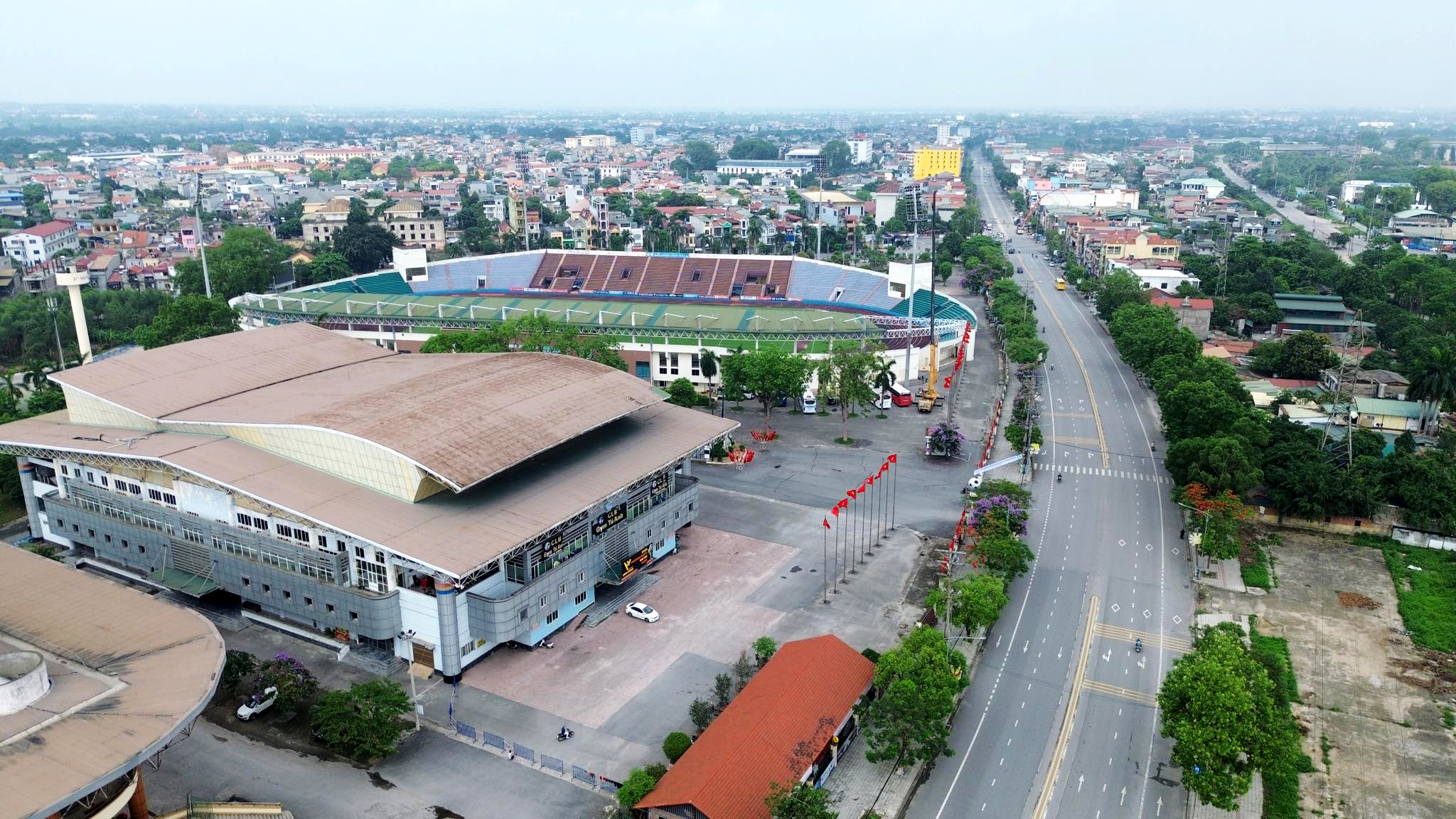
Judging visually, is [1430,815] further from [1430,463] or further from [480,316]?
[480,316]

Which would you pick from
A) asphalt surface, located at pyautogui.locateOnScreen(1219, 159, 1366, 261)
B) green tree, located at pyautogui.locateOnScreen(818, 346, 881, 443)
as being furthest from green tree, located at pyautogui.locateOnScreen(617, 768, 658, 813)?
asphalt surface, located at pyautogui.locateOnScreen(1219, 159, 1366, 261)

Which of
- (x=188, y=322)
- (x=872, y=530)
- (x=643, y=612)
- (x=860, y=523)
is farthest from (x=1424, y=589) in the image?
(x=188, y=322)

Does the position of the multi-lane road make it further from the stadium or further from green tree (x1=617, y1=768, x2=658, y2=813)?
the stadium

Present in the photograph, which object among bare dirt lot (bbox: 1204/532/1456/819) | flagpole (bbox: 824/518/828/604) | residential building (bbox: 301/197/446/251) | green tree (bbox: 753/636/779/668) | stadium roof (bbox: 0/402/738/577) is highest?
residential building (bbox: 301/197/446/251)

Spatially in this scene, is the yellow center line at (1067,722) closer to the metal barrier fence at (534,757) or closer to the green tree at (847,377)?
the metal barrier fence at (534,757)

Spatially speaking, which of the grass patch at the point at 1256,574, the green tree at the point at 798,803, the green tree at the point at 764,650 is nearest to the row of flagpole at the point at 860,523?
the green tree at the point at 764,650

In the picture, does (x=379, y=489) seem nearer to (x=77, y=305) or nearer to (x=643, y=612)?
(x=643, y=612)

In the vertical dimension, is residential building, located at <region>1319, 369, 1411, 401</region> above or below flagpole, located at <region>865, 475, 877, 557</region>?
above
